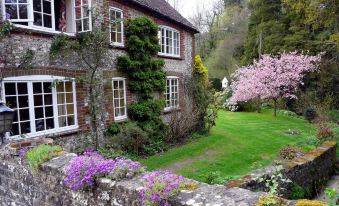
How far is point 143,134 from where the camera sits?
11727 mm

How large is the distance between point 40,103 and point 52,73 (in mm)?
990

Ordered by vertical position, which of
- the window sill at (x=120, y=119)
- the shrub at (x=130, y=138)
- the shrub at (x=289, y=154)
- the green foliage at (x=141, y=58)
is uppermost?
the green foliage at (x=141, y=58)

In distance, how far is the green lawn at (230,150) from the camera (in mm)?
10291

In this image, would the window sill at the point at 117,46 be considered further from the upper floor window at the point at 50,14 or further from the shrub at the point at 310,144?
the shrub at the point at 310,144

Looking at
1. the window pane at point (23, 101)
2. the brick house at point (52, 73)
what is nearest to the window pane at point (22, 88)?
the brick house at point (52, 73)

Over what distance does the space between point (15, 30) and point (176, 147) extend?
799 cm

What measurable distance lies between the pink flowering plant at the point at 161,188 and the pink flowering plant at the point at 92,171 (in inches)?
17.7

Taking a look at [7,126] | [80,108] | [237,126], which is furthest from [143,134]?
[237,126]

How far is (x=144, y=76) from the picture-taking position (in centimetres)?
1265

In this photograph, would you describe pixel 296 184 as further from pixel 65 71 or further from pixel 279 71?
pixel 279 71

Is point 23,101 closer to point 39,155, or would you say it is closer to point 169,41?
point 39,155

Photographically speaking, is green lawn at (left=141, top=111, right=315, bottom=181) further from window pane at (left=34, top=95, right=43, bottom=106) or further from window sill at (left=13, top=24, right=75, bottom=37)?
window sill at (left=13, top=24, right=75, bottom=37)

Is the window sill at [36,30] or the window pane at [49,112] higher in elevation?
the window sill at [36,30]

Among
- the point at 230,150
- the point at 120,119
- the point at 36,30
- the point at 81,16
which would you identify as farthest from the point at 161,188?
the point at 230,150
